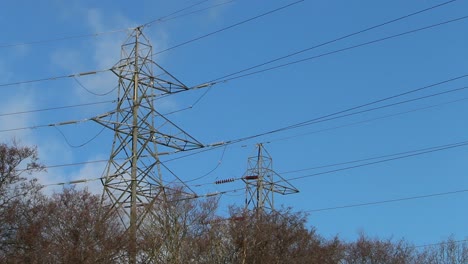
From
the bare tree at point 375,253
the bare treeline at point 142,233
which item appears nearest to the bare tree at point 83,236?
the bare treeline at point 142,233

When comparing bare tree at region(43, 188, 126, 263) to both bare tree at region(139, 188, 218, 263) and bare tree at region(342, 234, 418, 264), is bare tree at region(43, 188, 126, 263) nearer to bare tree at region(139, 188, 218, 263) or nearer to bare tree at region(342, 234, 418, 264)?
bare tree at region(139, 188, 218, 263)

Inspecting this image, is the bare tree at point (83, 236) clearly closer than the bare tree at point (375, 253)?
Yes

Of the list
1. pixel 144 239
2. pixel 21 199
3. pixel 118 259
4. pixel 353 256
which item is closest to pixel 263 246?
pixel 144 239

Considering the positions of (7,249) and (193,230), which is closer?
(7,249)

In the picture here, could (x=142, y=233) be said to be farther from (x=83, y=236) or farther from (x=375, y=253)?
(x=375, y=253)

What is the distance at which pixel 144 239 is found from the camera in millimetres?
30766

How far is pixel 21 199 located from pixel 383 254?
36.8 metres

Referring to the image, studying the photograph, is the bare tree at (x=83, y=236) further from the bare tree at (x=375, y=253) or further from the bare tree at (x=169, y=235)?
the bare tree at (x=375, y=253)

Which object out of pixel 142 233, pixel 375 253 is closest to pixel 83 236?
pixel 142 233

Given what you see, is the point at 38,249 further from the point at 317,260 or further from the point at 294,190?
the point at 294,190

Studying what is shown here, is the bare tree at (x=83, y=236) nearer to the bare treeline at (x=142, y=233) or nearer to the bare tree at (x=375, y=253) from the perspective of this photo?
the bare treeline at (x=142, y=233)

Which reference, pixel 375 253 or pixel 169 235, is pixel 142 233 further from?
pixel 375 253

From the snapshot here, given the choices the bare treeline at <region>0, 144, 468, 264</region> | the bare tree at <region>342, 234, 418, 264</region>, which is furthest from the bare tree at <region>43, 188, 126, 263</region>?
the bare tree at <region>342, 234, 418, 264</region>

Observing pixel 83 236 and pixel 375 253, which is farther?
pixel 375 253
